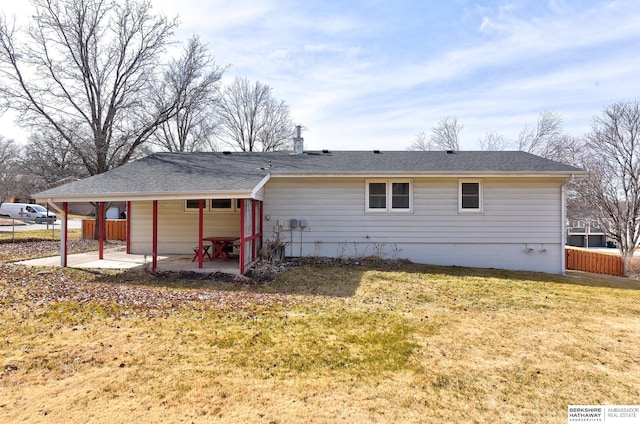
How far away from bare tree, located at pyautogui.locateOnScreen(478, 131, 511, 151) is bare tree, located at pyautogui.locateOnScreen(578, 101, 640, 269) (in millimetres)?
11644

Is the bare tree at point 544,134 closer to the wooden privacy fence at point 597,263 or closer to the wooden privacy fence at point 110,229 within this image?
the wooden privacy fence at point 597,263

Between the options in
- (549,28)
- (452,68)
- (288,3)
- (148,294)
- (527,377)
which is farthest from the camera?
(452,68)

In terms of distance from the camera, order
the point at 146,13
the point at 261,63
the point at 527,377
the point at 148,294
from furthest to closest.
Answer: the point at 146,13, the point at 261,63, the point at 148,294, the point at 527,377

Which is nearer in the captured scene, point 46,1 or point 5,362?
point 5,362

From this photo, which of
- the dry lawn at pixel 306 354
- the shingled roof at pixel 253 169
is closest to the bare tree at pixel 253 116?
the shingled roof at pixel 253 169

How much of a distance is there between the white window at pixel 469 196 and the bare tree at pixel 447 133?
74.3 ft

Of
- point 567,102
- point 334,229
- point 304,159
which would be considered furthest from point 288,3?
point 567,102

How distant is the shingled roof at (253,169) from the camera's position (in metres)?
8.43

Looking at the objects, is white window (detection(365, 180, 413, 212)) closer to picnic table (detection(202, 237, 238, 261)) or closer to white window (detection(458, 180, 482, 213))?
white window (detection(458, 180, 482, 213))

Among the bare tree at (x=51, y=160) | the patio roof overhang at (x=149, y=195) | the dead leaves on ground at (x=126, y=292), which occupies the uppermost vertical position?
the bare tree at (x=51, y=160)

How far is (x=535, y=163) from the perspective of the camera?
11.2m

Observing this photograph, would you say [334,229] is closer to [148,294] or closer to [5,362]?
[148,294]

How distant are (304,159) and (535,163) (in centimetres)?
778

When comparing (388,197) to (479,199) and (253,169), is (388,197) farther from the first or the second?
(253,169)
